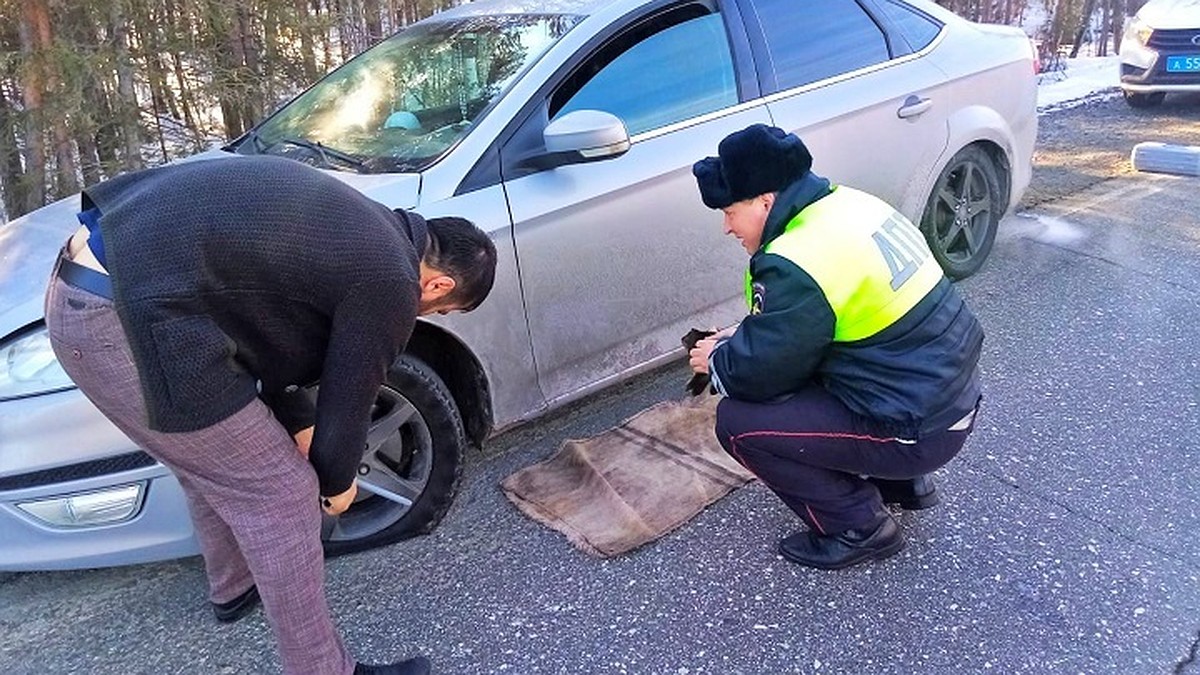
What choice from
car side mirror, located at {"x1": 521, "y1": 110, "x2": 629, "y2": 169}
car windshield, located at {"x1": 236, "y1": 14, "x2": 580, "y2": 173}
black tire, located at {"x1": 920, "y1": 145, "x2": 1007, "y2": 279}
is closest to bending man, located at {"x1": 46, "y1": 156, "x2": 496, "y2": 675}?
car side mirror, located at {"x1": 521, "y1": 110, "x2": 629, "y2": 169}

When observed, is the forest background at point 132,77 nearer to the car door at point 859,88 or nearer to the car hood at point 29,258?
the car hood at point 29,258

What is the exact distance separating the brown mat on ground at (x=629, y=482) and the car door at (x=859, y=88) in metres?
1.17

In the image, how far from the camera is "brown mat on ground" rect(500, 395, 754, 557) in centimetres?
276

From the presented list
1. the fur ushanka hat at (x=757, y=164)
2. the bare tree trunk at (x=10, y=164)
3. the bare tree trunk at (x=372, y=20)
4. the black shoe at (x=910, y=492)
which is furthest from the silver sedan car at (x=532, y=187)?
the bare tree trunk at (x=372, y=20)

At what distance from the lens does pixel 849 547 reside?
251 cm

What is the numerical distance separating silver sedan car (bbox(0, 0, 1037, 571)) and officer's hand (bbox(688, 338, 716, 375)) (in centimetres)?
55

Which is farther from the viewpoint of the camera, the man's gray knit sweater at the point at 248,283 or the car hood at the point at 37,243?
the car hood at the point at 37,243

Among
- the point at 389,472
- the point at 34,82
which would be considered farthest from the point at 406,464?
the point at 34,82

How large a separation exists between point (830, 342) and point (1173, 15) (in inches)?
320

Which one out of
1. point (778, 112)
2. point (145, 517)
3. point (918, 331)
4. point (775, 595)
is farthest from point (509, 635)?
point (778, 112)

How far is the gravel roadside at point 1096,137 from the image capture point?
6.20 meters

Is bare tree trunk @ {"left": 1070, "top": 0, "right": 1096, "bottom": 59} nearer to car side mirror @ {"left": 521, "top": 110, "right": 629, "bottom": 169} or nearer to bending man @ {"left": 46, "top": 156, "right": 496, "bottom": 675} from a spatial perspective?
car side mirror @ {"left": 521, "top": 110, "right": 629, "bottom": 169}

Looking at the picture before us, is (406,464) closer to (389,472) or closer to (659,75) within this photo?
(389,472)

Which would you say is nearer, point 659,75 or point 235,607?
point 235,607
